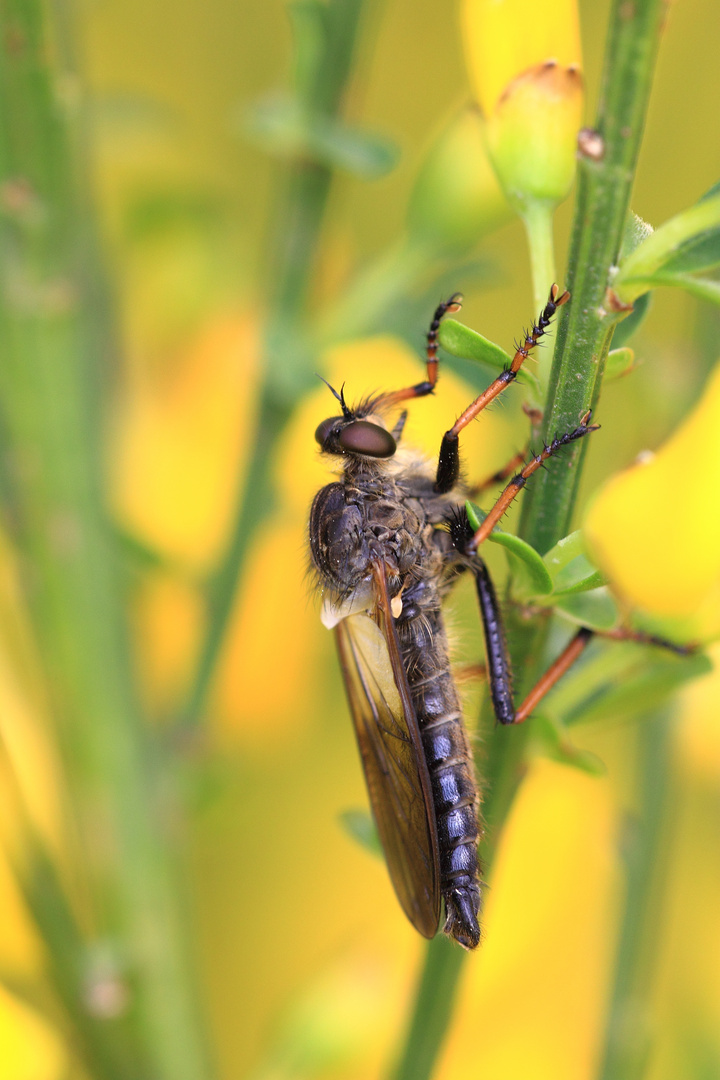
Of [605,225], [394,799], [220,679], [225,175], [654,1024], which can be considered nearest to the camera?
[605,225]

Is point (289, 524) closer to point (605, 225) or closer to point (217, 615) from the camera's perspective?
point (217, 615)

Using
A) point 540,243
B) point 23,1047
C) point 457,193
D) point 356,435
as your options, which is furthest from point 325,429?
point 23,1047

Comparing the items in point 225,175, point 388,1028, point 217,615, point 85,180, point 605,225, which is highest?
point 225,175

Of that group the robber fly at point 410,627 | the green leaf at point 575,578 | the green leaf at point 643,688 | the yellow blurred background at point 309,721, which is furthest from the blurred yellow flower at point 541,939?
the green leaf at point 575,578

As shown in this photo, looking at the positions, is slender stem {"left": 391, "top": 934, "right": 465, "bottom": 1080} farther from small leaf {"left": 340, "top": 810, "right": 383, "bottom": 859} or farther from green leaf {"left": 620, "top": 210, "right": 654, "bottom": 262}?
green leaf {"left": 620, "top": 210, "right": 654, "bottom": 262}

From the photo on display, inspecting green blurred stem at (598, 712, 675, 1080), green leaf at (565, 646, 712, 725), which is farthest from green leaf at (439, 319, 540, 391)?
green blurred stem at (598, 712, 675, 1080)

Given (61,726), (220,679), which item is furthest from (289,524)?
(61,726)

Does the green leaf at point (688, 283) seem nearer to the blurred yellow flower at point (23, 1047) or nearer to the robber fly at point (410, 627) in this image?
the robber fly at point (410, 627)
